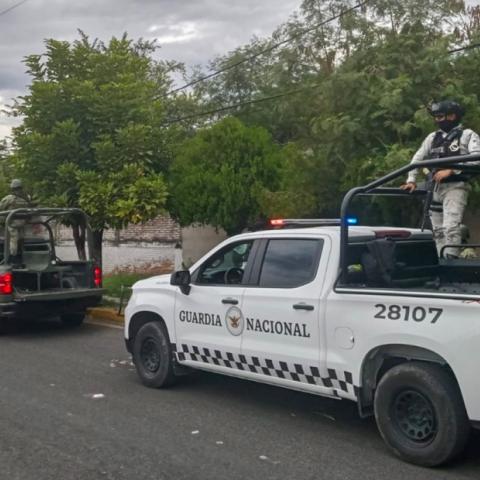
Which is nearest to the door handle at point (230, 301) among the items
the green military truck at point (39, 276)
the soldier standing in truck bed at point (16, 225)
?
the green military truck at point (39, 276)

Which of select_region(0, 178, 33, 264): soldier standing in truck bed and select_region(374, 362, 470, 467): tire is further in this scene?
select_region(0, 178, 33, 264): soldier standing in truck bed

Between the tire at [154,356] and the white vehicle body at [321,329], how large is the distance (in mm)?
133

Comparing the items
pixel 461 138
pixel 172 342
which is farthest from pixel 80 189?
pixel 461 138

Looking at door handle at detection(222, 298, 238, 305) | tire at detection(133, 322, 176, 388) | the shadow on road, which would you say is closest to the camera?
the shadow on road

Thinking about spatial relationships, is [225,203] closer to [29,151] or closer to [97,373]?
[29,151]

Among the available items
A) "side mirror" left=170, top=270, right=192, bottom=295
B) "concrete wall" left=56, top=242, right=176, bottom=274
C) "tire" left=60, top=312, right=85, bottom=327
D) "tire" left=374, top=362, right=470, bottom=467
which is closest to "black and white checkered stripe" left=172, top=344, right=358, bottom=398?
"tire" left=374, top=362, right=470, bottom=467

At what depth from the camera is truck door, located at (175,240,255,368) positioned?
6027 mm

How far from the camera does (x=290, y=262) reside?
18.9 ft

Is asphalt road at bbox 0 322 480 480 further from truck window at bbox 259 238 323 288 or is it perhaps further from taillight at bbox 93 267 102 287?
taillight at bbox 93 267 102 287

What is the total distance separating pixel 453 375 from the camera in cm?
454

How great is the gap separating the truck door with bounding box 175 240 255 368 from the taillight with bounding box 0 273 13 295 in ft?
13.4

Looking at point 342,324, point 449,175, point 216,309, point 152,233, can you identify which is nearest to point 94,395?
point 216,309

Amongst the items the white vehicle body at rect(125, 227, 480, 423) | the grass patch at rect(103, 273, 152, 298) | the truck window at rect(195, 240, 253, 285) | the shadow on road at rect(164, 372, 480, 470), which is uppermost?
the truck window at rect(195, 240, 253, 285)

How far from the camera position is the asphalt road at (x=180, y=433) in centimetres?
466
